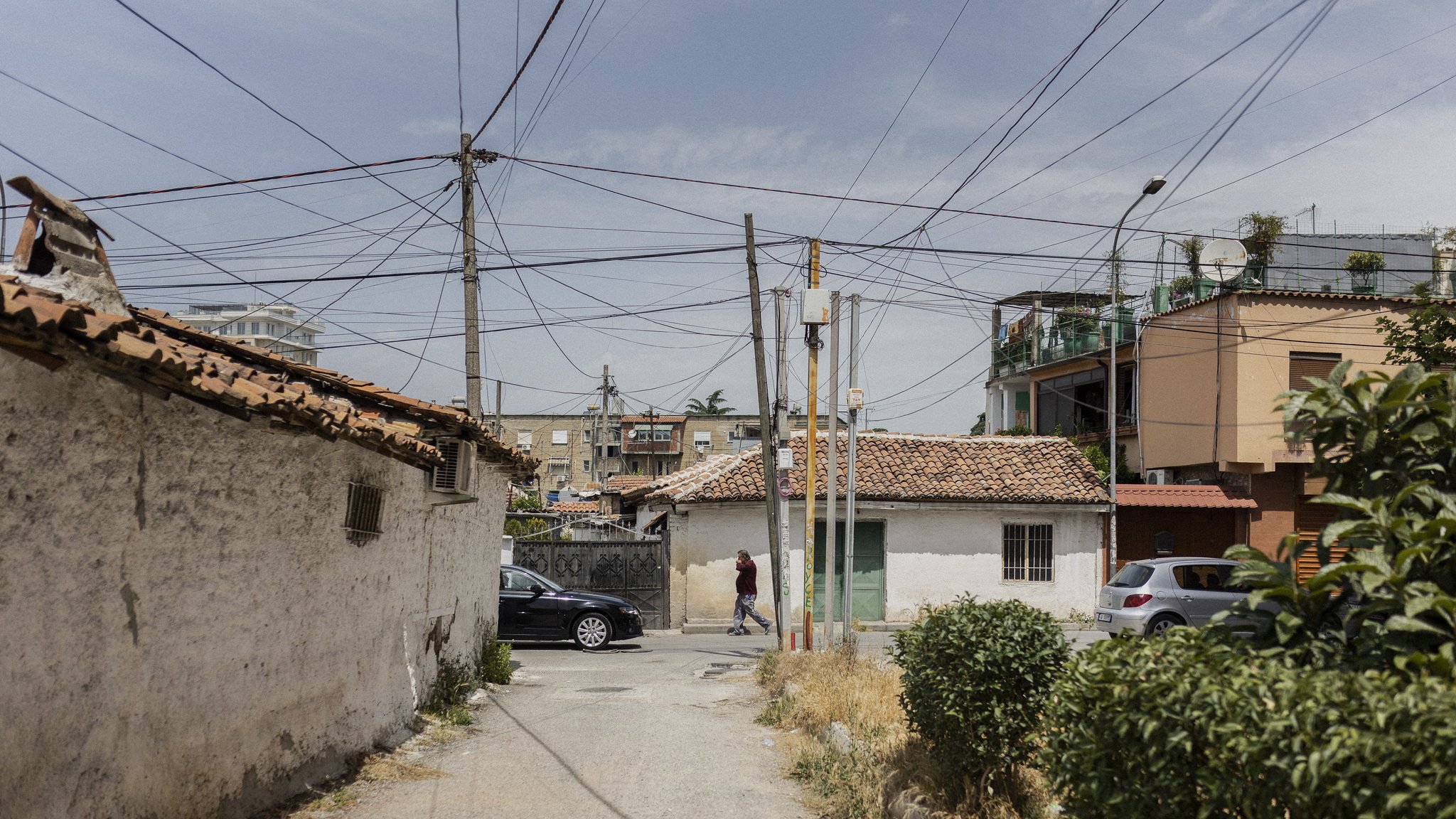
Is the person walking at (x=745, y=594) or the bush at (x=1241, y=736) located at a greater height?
the bush at (x=1241, y=736)

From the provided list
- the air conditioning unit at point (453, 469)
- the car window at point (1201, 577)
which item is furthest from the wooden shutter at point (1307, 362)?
the air conditioning unit at point (453, 469)

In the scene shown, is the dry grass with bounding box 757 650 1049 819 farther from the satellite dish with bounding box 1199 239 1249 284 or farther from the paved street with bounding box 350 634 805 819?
the satellite dish with bounding box 1199 239 1249 284

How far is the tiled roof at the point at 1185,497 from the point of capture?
27.4 meters

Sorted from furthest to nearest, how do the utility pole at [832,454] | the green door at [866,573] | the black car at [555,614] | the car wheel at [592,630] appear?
the green door at [866,573]
the car wheel at [592,630]
the black car at [555,614]
the utility pole at [832,454]

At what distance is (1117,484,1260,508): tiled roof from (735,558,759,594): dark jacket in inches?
375

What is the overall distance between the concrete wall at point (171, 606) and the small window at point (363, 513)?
11 centimetres

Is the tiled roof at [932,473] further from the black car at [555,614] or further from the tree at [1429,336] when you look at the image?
the tree at [1429,336]

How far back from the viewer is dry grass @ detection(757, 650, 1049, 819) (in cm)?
682

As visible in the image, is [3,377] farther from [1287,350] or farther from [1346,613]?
[1287,350]

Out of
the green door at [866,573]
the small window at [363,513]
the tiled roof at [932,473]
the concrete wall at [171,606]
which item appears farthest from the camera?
the green door at [866,573]

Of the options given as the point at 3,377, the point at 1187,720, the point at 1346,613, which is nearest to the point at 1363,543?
the point at 1346,613

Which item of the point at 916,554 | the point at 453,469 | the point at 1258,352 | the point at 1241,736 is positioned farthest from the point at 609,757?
the point at 1258,352

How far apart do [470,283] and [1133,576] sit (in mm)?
12016

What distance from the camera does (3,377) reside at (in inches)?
196
